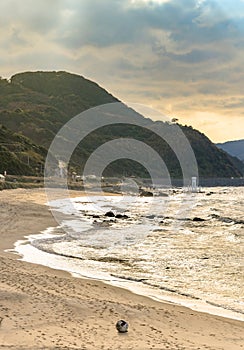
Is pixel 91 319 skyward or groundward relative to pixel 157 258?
skyward

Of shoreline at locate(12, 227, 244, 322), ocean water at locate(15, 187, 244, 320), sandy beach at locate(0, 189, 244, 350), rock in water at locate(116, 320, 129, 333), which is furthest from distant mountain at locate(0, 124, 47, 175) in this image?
rock in water at locate(116, 320, 129, 333)

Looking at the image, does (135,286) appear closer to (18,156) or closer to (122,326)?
(122,326)

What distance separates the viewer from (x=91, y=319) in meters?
9.01

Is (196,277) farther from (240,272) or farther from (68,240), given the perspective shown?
(68,240)

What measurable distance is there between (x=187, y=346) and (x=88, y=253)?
1075 cm

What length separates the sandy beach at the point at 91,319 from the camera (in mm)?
7746

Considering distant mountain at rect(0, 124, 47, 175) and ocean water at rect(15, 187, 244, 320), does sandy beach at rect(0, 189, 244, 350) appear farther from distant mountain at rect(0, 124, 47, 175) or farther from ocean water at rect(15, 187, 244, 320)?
distant mountain at rect(0, 124, 47, 175)

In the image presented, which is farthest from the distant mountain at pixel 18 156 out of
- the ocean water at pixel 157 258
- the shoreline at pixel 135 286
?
the shoreline at pixel 135 286

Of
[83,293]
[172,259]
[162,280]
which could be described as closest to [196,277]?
[162,280]

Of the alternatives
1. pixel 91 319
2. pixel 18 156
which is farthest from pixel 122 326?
pixel 18 156

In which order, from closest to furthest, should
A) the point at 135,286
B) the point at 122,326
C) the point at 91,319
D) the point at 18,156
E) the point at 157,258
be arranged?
the point at 122,326 → the point at 91,319 → the point at 135,286 → the point at 157,258 → the point at 18,156

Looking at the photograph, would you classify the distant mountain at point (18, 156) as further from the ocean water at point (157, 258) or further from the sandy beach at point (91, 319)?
the sandy beach at point (91, 319)

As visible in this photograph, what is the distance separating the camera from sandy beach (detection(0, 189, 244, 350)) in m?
7.75

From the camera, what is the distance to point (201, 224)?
3184 centimetres
